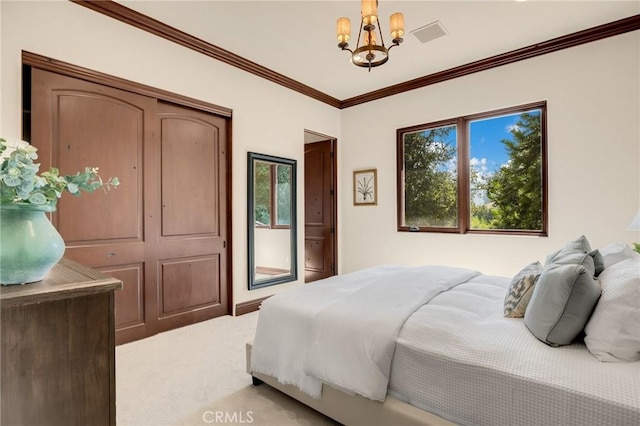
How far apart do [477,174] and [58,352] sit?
425 centimetres

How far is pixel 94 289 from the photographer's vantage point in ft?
2.70

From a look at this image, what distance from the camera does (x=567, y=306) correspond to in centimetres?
136

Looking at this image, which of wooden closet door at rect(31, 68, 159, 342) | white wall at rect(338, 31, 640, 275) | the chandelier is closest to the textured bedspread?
the chandelier

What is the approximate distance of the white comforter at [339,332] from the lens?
1527 millimetres

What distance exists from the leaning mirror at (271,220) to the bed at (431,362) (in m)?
1.87

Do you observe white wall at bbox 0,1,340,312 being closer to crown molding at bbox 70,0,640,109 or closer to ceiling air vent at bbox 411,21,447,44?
crown molding at bbox 70,0,640,109

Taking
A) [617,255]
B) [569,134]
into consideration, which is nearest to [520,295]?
[617,255]

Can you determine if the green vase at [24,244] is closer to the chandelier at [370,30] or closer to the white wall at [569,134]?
the chandelier at [370,30]

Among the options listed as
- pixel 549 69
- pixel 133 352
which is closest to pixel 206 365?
pixel 133 352

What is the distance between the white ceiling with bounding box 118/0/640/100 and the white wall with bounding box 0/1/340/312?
28cm

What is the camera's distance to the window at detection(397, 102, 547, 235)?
3.66 metres

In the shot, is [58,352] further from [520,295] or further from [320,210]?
[320,210]

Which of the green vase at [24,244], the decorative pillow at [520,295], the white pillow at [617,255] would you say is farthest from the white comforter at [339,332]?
the green vase at [24,244]

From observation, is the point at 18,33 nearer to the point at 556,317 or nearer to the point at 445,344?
the point at 445,344
